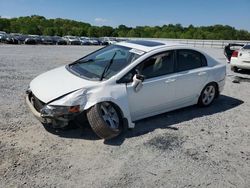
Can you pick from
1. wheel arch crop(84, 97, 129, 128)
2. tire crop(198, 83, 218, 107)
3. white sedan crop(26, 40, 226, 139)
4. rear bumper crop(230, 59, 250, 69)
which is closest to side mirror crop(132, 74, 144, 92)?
white sedan crop(26, 40, 226, 139)

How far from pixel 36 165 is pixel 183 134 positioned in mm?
2449

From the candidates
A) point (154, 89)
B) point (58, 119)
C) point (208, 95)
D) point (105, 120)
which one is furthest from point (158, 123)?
point (58, 119)

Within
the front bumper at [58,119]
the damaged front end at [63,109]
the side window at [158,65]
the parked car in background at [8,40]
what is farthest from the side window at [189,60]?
the parked car in background at [8,40]

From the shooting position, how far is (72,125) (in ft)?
13.9

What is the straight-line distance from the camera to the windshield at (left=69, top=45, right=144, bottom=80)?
4621 millimetres

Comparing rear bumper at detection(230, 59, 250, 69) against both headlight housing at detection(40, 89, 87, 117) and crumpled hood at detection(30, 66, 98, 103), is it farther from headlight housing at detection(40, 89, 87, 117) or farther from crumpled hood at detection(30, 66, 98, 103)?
headlight housing at detection(40, 89, 87, 117)

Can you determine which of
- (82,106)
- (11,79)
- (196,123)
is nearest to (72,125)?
(82,106)

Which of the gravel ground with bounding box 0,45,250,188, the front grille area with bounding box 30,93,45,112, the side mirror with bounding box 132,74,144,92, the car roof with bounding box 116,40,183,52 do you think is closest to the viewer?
the gravel ground with bounding box 0,45,250,188

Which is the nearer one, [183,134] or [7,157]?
[7,157]

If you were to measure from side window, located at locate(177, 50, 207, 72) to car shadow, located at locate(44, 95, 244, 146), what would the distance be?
947 millimetres

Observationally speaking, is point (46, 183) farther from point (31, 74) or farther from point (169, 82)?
point (31, 74)

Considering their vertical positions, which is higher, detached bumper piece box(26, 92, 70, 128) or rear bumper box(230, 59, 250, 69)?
detached bumper piece box(26, 92, 70, 128)

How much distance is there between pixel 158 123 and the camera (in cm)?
503

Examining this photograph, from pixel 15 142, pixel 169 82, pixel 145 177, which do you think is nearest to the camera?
pixel 145 177
